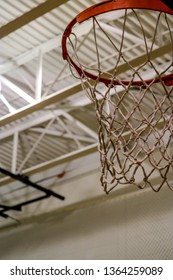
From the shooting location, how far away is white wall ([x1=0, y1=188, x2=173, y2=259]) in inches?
249

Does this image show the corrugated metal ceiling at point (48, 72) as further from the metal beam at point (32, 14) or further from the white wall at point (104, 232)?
the white wall at point (104, 232)

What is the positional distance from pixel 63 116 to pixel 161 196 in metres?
2.12

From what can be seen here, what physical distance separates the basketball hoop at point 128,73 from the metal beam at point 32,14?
1.02ft

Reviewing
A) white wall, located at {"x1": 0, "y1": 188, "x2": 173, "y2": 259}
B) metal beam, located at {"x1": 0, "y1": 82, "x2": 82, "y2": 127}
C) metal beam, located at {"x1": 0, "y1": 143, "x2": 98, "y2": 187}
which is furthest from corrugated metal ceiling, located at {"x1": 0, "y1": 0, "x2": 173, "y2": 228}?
white wall, located at {"x1": 0, "y1": 188, "x2": 173, "y2": 259}

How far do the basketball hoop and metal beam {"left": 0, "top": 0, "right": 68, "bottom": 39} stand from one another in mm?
311

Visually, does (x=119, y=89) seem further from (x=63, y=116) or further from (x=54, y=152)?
(x=54, y=152)

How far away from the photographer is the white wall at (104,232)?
6332 mm

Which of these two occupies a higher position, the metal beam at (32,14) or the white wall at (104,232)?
the metal beam at (32,14)

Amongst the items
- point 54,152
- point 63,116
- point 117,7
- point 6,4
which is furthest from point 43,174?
point 117,7

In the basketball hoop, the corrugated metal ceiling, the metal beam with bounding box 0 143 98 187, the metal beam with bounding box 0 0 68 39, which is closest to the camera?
the basketball hoop

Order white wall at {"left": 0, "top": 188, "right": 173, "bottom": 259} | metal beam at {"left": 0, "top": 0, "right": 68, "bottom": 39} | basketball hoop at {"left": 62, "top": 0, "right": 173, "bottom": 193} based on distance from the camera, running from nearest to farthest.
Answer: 1. basketball hoop at {"left": 62, "top": 0, "right": 173, "bottom": 193}
2. metal beam at {"left": 0, "top": 0, "right": 68, "bottom": 39}
3. white wall at {"left": 0, "top": 188, "right": 173, "bottom": 259}

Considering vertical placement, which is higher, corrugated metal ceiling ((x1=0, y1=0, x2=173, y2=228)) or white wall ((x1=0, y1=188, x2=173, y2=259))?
corrugated metal ceiling ((x1=0, y1=0, x2=173, y2=228))

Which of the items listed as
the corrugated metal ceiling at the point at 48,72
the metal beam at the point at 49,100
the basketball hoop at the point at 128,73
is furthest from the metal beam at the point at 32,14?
the metal beam at the point at 49,100

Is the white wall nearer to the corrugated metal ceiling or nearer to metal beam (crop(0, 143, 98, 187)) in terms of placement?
metal beam (crop(0, 143, 98, 187))
